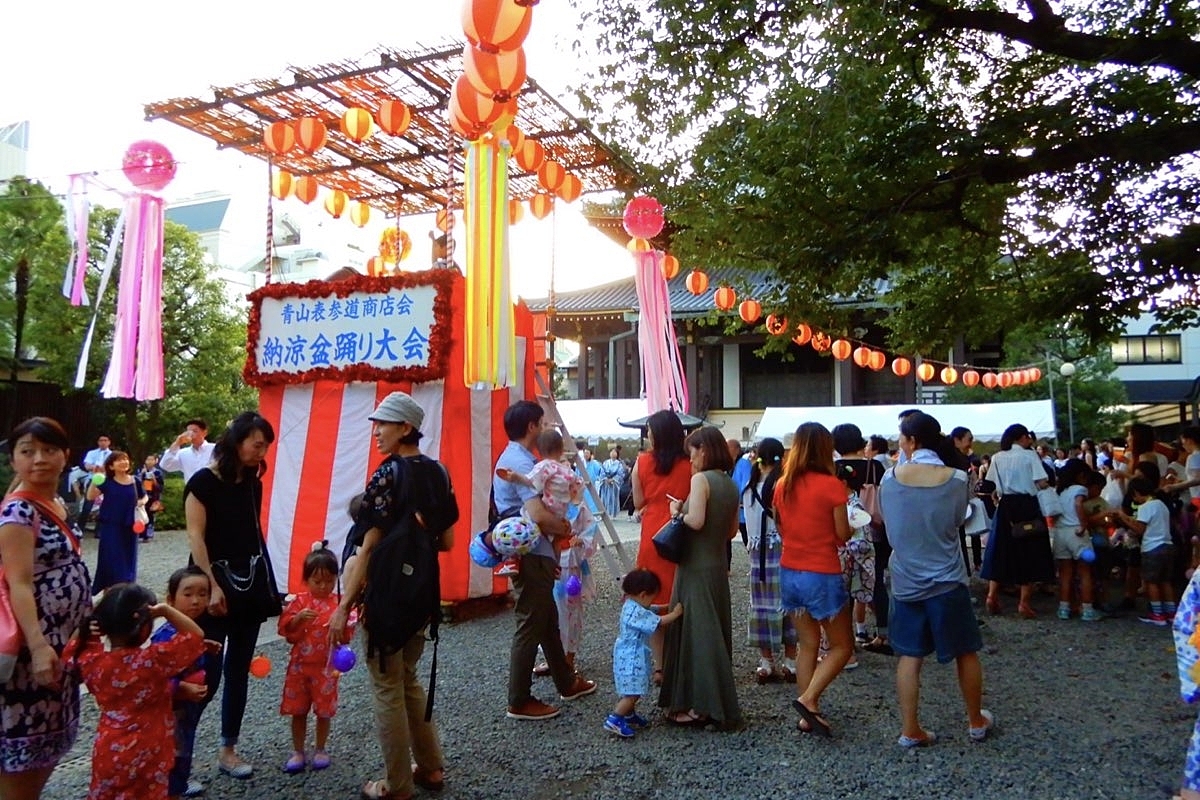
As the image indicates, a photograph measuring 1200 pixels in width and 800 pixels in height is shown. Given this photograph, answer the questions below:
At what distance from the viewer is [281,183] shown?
29.7 ft

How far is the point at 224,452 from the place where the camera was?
134 inches

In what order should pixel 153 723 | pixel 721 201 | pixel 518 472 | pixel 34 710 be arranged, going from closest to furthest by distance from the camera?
pixel 34 710, pixel 153 723, pixel 518 472, pixel 721 201

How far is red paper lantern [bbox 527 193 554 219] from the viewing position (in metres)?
9.55

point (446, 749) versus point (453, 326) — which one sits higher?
point (453, 326)

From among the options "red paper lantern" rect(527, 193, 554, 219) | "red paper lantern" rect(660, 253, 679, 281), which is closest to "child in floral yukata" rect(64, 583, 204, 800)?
"red paper lantern" rect(527, 193, 554, 219)

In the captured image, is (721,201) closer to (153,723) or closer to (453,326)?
(453,326)

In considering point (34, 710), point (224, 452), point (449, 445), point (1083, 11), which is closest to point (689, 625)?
point (224, 452)

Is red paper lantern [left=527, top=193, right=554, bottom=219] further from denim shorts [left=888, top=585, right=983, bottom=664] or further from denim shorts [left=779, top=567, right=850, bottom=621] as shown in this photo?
denim shorts [left=888, top=585, right=983, bottom=664]

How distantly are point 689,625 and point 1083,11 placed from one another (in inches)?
233

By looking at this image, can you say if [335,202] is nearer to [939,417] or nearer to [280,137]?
[280,137]

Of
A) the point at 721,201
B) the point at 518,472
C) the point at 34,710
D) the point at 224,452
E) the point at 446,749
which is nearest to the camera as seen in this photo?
the point at 34,710

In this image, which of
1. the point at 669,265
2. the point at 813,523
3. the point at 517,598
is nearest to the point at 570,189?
the point at 669,265

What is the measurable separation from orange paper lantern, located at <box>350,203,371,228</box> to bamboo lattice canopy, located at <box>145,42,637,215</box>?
0.71 ft

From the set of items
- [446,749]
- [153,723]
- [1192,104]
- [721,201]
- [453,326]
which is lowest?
[446,749]
